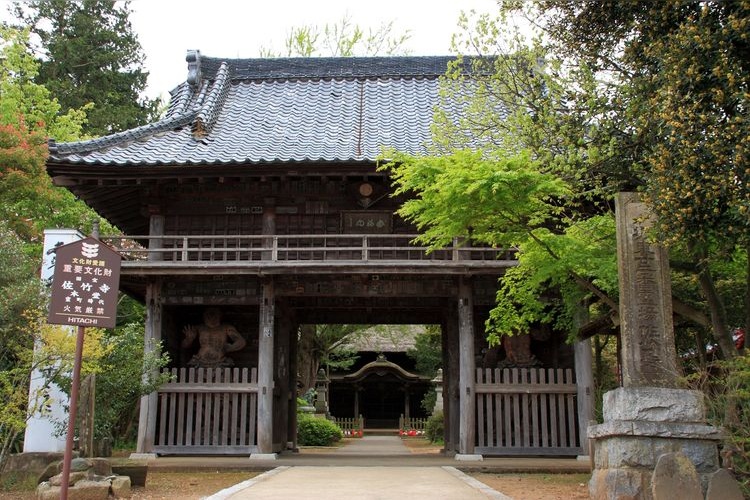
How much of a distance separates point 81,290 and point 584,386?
34.5 ft

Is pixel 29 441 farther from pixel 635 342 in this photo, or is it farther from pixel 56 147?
pixel 635 342

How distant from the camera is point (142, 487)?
1070cm

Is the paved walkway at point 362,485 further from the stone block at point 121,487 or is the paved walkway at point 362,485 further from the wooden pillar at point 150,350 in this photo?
the wooden pillar at point 150,350

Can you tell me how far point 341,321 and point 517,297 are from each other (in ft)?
25.5

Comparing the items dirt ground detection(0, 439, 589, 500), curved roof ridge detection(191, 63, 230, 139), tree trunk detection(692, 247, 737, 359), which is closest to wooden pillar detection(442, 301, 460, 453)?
dirt ground detection(0, 439, 589, 500)

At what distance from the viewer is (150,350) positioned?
47.3 feet

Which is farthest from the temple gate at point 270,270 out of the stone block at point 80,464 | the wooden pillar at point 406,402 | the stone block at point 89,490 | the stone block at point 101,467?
the wooden pillar at point 406,402

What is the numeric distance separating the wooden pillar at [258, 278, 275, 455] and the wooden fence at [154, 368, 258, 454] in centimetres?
21

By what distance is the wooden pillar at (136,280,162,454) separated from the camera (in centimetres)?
1462

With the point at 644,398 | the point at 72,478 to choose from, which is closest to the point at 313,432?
the point at 72,478

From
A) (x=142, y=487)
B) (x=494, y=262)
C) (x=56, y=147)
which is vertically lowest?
(x=142, y=487)

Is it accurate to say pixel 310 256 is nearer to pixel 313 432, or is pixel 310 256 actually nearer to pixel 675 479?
pixel 675 479

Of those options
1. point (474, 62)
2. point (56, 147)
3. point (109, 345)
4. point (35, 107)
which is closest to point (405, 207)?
point (474, 62)

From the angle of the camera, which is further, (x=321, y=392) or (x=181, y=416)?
(x=321, y=392)
